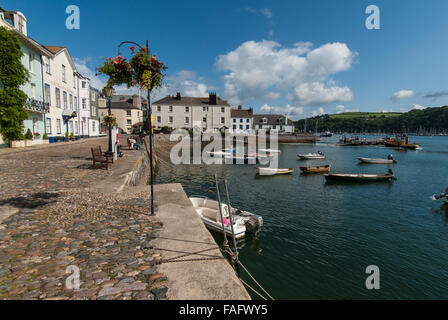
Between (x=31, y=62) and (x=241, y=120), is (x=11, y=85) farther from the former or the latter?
(x=241, y=120)

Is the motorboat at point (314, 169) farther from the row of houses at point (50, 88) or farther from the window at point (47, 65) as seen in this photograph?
the window at point (47, 65)

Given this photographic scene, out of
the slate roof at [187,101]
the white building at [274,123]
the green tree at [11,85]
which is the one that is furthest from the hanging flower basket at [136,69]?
the white building at [274,123]

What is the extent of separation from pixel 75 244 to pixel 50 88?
1206 inches

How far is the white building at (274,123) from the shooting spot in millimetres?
91625

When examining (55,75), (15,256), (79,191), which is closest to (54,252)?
(15,256)

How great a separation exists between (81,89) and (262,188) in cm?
Answer: 3481

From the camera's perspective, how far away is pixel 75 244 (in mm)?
4824

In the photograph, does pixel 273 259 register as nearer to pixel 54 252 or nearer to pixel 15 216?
pixel 54 252

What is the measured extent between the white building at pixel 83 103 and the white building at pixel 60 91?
1.65 m

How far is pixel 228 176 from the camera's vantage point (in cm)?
2492

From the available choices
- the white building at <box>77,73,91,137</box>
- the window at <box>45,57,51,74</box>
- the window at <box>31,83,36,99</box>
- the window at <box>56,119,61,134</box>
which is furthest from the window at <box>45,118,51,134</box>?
the white building at <box>77,73,91,137</box>

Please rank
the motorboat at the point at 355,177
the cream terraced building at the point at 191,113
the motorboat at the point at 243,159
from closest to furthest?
the motorboat at the point at 355,177 < the motorboat at the point at 243,159 < the cream terraced building at the point at 191,113

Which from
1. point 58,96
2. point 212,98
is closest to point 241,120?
point 212,98

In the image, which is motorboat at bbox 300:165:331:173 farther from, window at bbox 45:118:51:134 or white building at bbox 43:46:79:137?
white building at bbox 43:46:79:137
